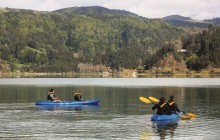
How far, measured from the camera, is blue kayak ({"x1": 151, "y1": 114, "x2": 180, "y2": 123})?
5034 centimetres

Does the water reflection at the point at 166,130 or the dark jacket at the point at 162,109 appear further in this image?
the dark jacket at the point at 162,109

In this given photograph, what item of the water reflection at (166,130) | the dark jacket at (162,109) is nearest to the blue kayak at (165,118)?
the dark jacket at (162,109)

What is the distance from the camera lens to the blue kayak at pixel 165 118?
50344 mm

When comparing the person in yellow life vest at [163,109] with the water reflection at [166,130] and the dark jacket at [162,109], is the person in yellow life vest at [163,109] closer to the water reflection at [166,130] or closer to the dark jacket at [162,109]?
the dark jacket at [162,109]

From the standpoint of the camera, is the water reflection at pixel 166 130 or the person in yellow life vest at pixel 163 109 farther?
the person in yellow life vest at pixel 163 109

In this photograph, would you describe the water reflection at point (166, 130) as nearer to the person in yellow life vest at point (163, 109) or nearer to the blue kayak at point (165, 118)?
the blue kayak at point (165, 118)

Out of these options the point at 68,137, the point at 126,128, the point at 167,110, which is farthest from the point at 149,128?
the point at 68,137

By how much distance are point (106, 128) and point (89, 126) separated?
2428mm

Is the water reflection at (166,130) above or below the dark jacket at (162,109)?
below

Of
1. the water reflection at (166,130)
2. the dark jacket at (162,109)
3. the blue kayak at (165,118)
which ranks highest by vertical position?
the dark jacket at (162,109)

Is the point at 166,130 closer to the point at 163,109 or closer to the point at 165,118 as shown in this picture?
the point at 165,118

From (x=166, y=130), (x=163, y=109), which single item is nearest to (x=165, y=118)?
(x=163, y=109)

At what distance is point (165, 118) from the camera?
50688 mm

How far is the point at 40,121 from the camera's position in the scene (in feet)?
169
